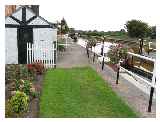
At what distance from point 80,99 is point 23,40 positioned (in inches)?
381

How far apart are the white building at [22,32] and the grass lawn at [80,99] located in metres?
5.95

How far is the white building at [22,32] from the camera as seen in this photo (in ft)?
55.4

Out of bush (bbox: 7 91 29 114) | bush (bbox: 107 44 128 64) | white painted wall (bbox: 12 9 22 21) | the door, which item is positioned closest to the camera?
bush (bbox: 7 91 29 114)

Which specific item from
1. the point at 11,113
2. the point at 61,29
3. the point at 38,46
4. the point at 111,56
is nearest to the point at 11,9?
the point at 61,29

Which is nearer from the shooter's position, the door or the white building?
the white building

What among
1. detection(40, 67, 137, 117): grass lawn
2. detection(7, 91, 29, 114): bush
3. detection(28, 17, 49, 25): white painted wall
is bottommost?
detection(40, 67, 137, 117): grass lawn

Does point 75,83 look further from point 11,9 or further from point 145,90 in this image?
point 11,9

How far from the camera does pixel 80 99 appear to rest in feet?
26.9

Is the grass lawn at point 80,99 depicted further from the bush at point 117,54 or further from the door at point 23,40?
the door at point 23,40

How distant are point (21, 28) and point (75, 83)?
731cm

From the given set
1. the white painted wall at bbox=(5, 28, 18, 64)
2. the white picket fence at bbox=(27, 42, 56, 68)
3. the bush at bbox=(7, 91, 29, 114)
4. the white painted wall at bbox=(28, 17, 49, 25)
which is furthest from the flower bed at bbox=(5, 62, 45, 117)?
the white painted wall at bbox=(5, 28, 18, 64)

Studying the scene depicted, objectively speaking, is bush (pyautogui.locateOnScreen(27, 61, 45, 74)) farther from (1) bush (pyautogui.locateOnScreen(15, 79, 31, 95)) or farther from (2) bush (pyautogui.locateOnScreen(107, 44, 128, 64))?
(1) bush (pyautogui.locateOnScreen(15, 79, 31, 95))

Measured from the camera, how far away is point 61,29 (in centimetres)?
3262

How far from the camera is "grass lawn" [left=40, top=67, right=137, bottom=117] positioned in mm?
6996
